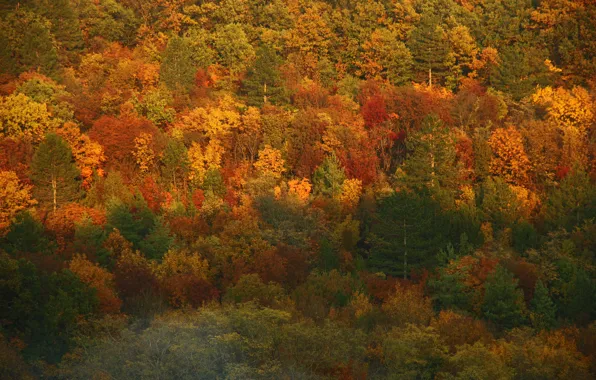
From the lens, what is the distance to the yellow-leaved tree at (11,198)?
195ft

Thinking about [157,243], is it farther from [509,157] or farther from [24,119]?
[509,157]

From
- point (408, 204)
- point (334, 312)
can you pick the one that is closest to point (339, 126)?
point (408, 204)

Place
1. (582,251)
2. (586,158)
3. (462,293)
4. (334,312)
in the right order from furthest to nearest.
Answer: (586,158) → (582,251) → (462,293) → (334,312)

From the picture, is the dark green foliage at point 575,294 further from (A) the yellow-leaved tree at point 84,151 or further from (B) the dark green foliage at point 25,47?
(B) the dark green foliage at point 25,47

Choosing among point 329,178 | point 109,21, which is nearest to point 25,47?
point 109,21

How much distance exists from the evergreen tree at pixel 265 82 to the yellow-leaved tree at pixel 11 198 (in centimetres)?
2413

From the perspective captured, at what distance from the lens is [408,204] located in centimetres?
5731

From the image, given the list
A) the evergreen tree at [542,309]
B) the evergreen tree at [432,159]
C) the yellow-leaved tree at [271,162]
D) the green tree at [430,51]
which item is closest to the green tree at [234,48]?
the green tree at [430,51]

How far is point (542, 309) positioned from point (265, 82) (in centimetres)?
3899

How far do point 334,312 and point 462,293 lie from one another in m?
9.10

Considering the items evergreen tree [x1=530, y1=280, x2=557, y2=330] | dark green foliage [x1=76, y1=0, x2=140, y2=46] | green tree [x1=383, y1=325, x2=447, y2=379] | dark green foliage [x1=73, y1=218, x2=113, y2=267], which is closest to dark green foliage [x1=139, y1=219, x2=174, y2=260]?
dark green foliage [x1=73, y1=218, x2=113, y2=267]

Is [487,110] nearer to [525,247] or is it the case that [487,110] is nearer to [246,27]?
[525,247]

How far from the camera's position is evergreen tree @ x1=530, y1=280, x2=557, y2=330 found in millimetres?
45656

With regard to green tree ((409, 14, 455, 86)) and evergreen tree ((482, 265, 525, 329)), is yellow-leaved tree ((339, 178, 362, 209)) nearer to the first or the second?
evergreen tree ((482, 265, 525, 329))
